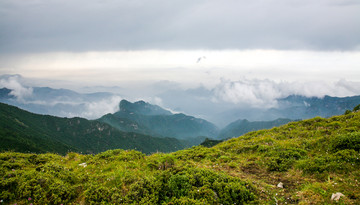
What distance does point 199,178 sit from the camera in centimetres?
807

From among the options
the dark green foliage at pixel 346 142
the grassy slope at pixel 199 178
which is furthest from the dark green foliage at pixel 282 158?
the dark green foliage at pixel 346 142

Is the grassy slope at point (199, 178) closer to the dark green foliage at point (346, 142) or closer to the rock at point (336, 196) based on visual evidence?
the dark green foliage at point (346, 142)

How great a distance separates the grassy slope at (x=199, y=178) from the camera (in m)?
7.30

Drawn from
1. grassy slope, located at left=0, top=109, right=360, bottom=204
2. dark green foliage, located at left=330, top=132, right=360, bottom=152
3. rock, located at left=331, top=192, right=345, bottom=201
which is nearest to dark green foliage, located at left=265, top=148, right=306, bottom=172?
grassy slope, located at left=0, top=109, right=360, bottom=204

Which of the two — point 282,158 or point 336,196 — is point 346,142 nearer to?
point 282,158

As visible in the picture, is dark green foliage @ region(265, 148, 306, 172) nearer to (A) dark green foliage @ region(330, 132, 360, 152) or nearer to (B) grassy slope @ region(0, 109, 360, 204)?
(B) grassy slope @ region(0, 109, 360, 204)

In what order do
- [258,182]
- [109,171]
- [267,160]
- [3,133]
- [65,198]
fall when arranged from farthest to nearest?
[3,133]
[267,160]
[109,171]
[258,182]
[65,198]

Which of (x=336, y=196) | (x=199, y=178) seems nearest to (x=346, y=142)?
(x=336, y=196)

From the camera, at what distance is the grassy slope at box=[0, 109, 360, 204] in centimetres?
730

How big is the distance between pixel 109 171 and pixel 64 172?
2026mm

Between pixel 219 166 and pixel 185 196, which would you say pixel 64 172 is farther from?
pixel 219 166

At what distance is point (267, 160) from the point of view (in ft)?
37.1

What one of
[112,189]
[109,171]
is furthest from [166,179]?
[109,171]

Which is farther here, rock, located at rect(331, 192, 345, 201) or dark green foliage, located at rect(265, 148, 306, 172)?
dark green foliage, located at rect(265, 148, 306, 172)
